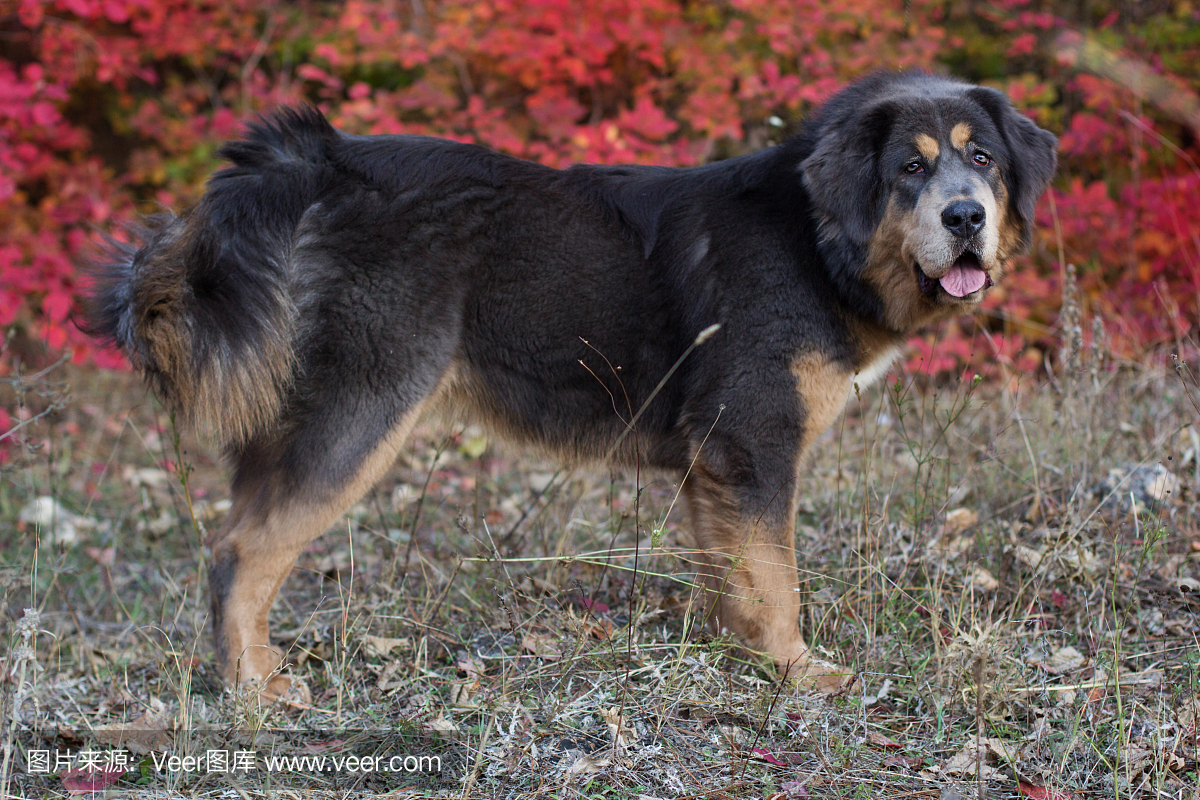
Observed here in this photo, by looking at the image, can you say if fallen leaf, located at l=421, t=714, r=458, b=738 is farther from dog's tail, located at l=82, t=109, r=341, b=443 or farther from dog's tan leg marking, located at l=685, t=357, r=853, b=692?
dog's tail, located at l=82, t=109, r=341, b=443

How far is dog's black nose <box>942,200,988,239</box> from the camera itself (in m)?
3.12

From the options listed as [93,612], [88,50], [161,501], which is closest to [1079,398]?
[93,612]

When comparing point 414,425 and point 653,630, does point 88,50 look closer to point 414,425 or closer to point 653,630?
point 414,425

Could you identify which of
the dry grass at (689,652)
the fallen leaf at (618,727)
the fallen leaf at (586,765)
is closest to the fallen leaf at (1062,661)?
the dry grass at (689,652)

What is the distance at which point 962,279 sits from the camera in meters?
3.29

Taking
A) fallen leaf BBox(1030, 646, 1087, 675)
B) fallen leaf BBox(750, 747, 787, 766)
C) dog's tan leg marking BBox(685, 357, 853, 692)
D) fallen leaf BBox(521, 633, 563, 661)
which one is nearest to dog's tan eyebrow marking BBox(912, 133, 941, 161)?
dog's tan leg marking BBox(685, 357, 853, 692)

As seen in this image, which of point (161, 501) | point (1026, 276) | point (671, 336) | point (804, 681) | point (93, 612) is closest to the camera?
point (804, 681)

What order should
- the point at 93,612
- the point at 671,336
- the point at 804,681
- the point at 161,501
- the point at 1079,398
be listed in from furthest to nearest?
the point at 161,501 → the point at 1079,398 → the point at 93,612 → the point at 671,336 → the point at 804,681

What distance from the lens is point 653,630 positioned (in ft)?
12.0

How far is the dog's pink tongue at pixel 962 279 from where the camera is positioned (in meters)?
3.28

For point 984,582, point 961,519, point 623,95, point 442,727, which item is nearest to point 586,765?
point 442,727

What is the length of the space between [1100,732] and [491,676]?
2.02 meters

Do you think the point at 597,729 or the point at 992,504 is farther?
the point at 992,504

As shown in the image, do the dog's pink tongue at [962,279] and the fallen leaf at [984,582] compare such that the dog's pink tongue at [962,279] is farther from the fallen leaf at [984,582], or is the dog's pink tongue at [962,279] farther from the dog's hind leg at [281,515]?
the dog's hind leg at [281,515]
